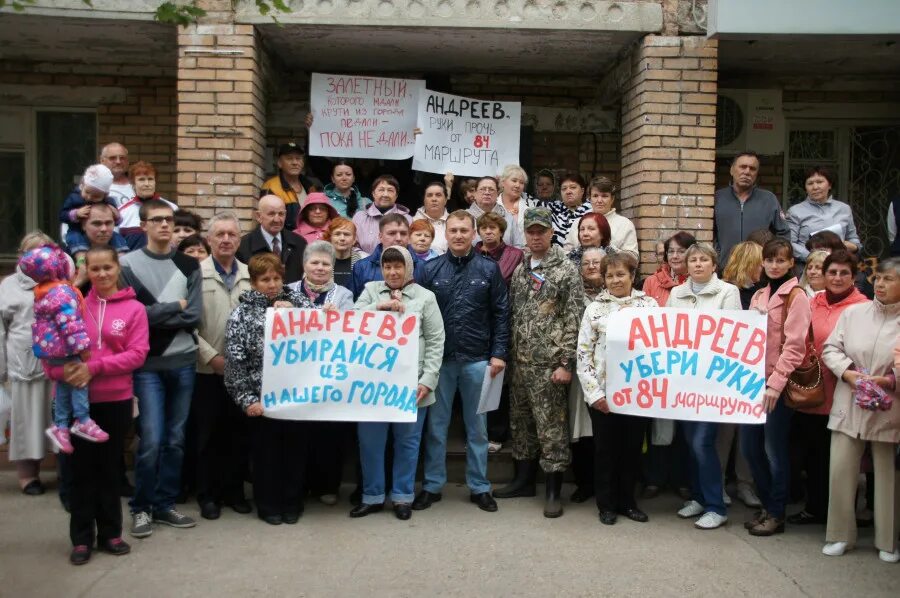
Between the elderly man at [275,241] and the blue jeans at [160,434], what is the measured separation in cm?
121

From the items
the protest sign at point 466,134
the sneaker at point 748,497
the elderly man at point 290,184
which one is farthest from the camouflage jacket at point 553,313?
the protest sign at point 466,134

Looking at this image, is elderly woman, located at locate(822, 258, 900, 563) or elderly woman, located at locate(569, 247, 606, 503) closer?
elderly woman, located at locate(822, 258, 900, 563)

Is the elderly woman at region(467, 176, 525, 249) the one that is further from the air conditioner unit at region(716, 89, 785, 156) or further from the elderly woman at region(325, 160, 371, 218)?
the air conditioner unit at region(716, 89, 785, 156)

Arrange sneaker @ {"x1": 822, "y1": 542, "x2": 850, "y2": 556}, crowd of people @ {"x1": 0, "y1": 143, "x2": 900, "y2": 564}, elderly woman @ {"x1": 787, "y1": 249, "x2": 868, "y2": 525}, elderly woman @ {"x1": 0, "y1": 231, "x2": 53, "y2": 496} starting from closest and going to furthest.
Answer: crowd of people @ {"x1": 0, "y1": 143, "x2": 900, "y2": 564}
sneaker @ {"x1": 822, "y1": 542, "x2": 850, "y2": 556}
elderly woman @ {"x1": 787, "y1": 249, "x2": 868, "y2": 525}
elderly woman @ {"x1": 0, "y1": 231, "x2": 53, "y2": 496}

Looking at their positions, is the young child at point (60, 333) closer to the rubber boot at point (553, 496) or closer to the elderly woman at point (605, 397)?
the rubber boot at point (553, 496)

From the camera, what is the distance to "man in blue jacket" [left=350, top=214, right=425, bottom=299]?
234 inches

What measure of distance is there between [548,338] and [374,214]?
1.97 m

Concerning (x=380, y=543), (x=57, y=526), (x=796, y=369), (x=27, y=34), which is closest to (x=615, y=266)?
(x=796, y=369)

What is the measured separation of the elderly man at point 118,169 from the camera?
688cm

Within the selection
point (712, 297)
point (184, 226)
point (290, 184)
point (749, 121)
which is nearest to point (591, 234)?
point (712, 297)

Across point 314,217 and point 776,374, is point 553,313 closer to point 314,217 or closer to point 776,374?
point 776,374

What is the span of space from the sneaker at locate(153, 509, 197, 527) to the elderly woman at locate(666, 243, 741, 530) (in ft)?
10.3

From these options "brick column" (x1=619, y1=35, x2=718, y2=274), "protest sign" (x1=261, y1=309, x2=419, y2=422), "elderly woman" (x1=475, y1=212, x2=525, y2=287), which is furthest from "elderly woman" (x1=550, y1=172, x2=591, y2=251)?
"protest sign" (x1=261, y1=309, x2=419, y2=422)

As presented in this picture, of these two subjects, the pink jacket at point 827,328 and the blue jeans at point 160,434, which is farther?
the pink jacket at point 827,328
